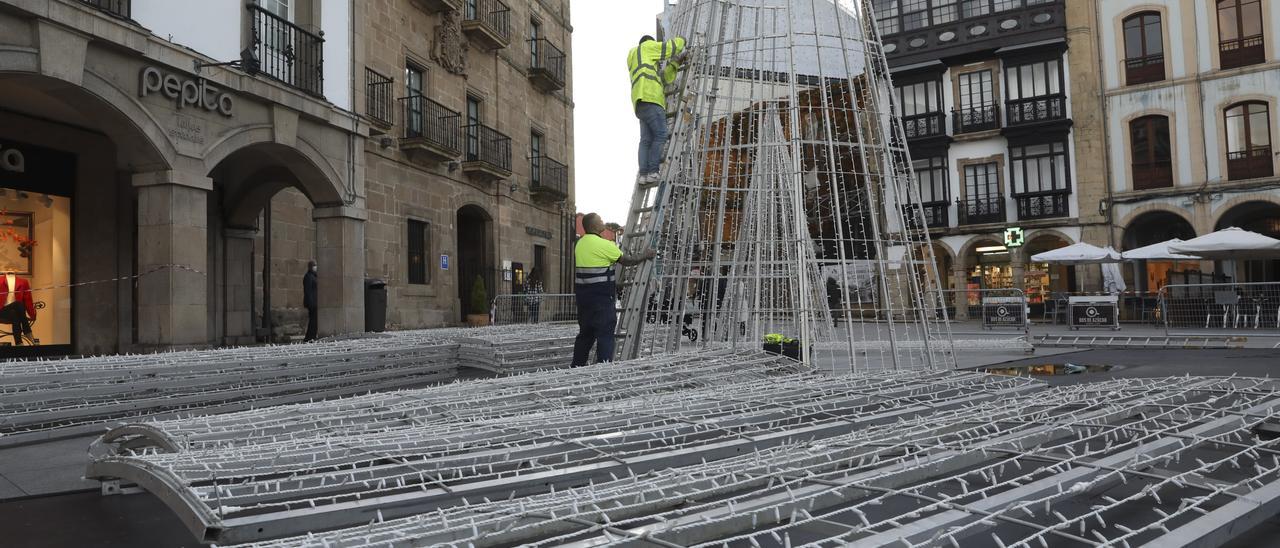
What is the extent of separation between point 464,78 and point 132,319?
27.0ft

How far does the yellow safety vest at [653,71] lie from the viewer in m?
5.57

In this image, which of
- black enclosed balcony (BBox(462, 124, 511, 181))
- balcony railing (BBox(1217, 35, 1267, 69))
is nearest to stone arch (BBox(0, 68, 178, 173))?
black enclosed balcony (BBox(462, 124, 511, 181))

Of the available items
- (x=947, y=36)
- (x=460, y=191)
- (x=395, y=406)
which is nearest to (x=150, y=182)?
(x=395, y=406)

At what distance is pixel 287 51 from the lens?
10.3 metres

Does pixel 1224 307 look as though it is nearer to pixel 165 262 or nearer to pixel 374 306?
pixel 374 306

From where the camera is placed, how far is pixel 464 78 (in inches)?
636

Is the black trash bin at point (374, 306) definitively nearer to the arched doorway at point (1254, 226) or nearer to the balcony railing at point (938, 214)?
the balcony railing at point (938, 214)

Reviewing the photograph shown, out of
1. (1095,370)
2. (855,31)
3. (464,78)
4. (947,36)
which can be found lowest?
(1095,370)

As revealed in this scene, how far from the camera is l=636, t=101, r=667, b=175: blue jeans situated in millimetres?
5676

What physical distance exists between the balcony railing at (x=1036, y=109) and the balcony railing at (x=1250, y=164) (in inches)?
153

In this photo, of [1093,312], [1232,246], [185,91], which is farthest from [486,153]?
[1232,246]

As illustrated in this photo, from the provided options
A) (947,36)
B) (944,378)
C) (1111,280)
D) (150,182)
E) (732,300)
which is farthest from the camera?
(947,36)

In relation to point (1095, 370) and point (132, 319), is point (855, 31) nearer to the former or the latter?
point (1095, 370)

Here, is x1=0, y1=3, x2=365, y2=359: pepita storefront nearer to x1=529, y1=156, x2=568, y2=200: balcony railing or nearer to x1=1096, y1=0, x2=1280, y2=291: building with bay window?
x1=529, y1=156, x2=568, y2=200: balcony railing
